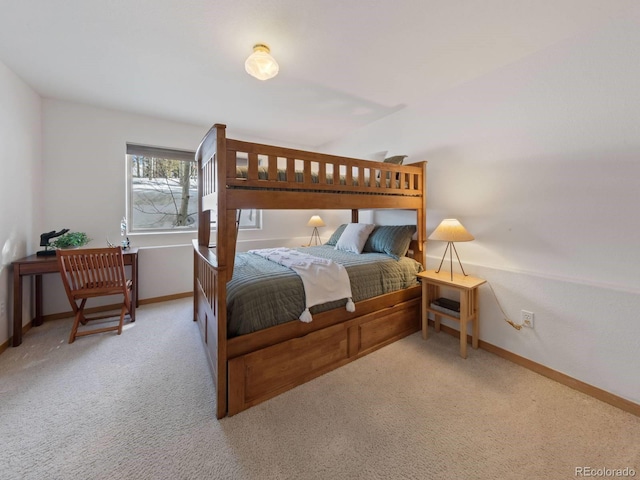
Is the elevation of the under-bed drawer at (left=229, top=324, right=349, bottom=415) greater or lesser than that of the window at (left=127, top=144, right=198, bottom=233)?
lesser

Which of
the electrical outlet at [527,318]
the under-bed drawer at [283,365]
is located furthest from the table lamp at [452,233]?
the under-bed drawer at [283,365]

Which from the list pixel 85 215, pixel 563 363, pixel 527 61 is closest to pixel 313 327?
pixel 563 363

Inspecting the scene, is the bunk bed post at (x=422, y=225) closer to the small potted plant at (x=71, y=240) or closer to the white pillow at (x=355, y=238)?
the white pillow at (x=355, y=238)

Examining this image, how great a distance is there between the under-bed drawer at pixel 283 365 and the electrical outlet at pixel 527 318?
142 centimetres

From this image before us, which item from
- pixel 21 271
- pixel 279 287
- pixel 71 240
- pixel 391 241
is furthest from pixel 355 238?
pixel 21 271

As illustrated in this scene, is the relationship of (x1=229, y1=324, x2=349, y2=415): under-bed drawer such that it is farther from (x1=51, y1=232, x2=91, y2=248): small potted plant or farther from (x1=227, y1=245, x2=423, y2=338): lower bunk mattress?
(x1=51, y1=232, x2=91, y2=248): small potted plant

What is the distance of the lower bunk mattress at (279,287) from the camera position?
160cm

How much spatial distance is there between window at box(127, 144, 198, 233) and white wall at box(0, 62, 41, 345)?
0.81 m

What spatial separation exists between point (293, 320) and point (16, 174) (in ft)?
9.27

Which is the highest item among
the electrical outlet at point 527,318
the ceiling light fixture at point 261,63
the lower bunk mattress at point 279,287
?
the ceiling light fixture at point 261,63

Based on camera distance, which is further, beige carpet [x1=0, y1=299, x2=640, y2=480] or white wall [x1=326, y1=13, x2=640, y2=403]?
white wall [x1=326, y1=13, x2=640, y2=403]

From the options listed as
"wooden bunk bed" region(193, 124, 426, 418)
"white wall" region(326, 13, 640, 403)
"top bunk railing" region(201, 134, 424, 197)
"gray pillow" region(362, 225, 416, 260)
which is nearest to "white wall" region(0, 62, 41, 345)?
"wooden bunk bed" region(193, 124, 426, 418)

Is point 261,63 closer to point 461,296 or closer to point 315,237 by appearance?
point 461,296

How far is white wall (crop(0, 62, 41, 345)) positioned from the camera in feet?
6.95
